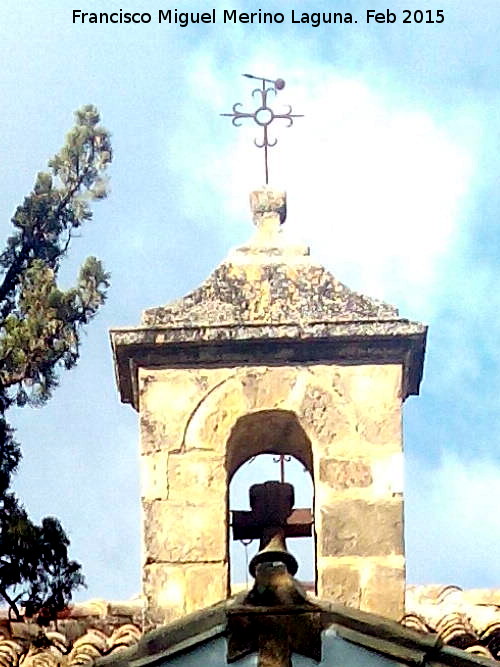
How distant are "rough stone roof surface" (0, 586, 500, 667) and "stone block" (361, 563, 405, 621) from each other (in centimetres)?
5

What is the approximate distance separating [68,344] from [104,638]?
256 centimetres

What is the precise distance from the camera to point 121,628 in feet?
22.4

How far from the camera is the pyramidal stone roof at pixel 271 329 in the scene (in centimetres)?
638

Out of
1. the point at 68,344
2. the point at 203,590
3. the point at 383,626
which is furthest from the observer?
the point at 68,344

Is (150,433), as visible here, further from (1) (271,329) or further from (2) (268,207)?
(2) (268,207)

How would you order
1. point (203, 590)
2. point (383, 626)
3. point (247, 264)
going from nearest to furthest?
point (383, 626) < point (203, 590) < point (247, 264)

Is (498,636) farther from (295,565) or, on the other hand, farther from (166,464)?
(295,565)

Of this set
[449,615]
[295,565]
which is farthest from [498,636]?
[295,565]

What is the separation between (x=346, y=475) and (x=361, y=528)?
0.16 metres

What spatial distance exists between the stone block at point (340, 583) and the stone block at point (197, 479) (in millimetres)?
346

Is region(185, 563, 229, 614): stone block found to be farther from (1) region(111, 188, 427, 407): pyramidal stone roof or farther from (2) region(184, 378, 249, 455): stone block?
(1) region(111, 188, 427, 407): pyramidal stone roof

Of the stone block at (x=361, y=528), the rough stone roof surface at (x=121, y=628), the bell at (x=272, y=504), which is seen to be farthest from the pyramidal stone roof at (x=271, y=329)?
the rough stone roof surface at (x=121, y=628)

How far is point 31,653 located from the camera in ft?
22.1

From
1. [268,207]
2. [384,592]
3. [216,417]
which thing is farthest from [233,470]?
[268,207]
